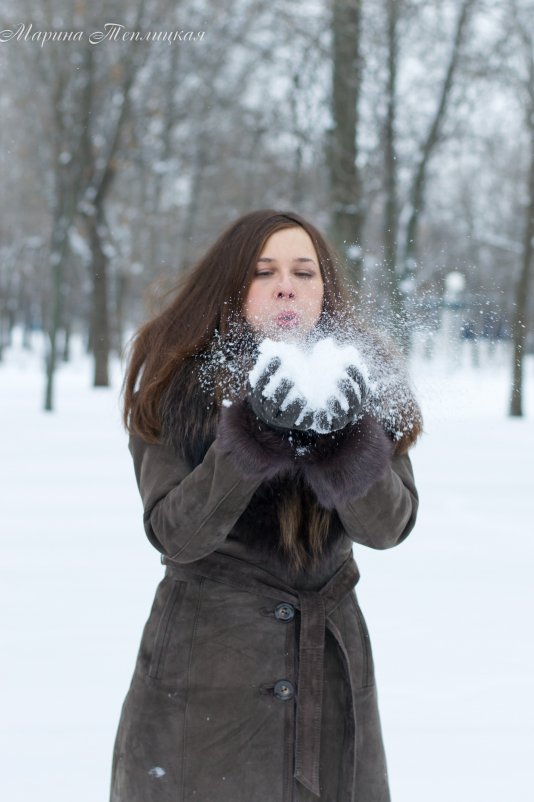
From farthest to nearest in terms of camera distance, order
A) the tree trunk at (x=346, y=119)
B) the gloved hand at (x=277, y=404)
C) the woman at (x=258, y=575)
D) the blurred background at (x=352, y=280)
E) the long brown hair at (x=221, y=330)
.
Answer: the tree trunk at (x=346, y=119)
the blurred background at (x=352, y=280)
the long brown hair at (x=221, y=330)
the woman at (x=258, y=575)
the gloved hand at (x=277, y=404)

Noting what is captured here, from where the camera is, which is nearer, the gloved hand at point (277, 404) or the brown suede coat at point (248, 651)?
the gloved hand at point (277, 404)

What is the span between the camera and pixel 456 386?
1.69m

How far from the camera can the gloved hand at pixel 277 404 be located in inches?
51.3

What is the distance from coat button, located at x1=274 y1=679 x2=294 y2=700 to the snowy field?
0.57 m

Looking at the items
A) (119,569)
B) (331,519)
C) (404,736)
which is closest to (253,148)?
(119,569)

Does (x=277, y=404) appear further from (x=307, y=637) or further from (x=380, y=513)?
(x=307, y=637)

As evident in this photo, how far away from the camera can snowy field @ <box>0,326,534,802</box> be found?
9.05 ft

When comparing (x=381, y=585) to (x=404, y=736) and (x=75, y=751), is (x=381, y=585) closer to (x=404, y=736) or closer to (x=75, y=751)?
(x=404, y=736)

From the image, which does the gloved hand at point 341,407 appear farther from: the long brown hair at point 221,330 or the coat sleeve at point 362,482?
the long brown hair at point 221,330

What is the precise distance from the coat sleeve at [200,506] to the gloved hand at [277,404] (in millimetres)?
104

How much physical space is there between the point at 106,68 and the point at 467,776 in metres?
12.4

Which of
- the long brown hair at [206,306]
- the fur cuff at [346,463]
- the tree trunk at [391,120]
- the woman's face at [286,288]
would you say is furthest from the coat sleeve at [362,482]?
the tree trunk at [391,120]

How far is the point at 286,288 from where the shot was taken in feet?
5.39

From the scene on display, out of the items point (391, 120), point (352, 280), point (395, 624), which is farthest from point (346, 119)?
point (352, 280)
